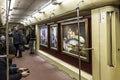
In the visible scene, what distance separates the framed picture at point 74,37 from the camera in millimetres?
5006

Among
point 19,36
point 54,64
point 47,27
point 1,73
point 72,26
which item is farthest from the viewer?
point 19,36

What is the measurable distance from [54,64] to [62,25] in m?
1.66

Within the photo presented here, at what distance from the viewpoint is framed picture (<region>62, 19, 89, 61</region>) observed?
5.01 metres

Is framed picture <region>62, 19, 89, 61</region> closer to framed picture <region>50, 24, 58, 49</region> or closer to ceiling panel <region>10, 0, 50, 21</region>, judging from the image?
framed picture <region>50, 24, 58, 49</region>

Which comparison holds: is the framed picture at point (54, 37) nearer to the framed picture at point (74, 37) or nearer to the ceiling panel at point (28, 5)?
the framed picture at point (74, 37)

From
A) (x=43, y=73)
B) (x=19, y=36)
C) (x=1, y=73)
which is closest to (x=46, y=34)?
(x=19, y=36)

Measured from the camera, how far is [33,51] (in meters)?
12.1

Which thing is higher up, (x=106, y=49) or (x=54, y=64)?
(x=106, y=49)

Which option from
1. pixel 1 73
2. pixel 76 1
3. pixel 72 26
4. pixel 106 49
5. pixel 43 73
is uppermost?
pixel 76 1

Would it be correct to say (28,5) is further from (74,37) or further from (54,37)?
(54,37)

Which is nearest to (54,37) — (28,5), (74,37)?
(28,5)

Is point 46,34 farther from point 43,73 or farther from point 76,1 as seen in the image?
point 76,1

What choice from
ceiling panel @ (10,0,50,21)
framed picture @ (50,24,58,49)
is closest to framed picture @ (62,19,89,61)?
framed picture @ (50,24,58,49)

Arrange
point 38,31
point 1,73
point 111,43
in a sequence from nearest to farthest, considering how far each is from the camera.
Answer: point 1,73
point 111,43
point 38,31
